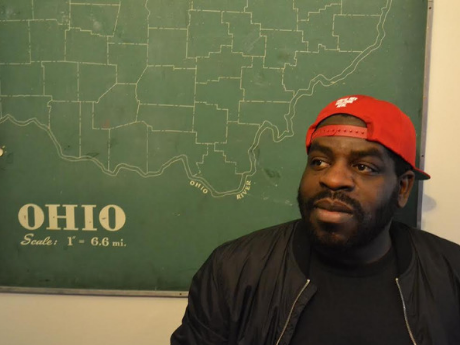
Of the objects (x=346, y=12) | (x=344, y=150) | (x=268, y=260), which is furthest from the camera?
(x=346, y=12)

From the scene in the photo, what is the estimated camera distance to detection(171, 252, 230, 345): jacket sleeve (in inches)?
41.9

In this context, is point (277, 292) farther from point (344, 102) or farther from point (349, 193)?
point (344, 102)

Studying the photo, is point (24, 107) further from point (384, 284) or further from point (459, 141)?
point (459, 141)

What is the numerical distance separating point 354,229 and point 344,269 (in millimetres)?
141

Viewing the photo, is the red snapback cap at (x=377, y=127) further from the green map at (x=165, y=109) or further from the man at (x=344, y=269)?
the green map at (x=165, y=109)

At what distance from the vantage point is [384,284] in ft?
3.42

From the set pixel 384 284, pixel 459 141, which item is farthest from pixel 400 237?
pixel 459 141

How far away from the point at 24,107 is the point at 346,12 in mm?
1012

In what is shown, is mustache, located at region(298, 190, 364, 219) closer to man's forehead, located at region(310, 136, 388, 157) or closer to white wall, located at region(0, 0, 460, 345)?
man's forehead, located at region(310, 136, 388, 157)

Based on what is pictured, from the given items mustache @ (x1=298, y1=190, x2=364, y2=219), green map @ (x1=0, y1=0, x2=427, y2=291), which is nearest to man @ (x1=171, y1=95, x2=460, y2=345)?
mustache @ (x1=298, y1=190, x2=364, y2=219)

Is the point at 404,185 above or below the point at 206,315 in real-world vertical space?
above

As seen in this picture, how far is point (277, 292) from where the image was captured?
3.43 ft

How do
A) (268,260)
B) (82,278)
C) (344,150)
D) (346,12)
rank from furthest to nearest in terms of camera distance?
1. (82,278)
2. (346,12)
3. (268,260)
4. (344,150)

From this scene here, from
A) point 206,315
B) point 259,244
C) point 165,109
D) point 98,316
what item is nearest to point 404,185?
point 259,244
